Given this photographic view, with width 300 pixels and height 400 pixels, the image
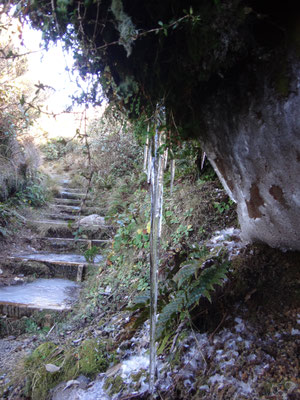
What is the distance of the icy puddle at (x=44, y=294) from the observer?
4.14m

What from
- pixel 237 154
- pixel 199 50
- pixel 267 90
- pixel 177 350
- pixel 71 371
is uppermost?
pixel 199 50

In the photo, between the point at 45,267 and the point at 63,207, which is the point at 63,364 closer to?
the point at 45,267

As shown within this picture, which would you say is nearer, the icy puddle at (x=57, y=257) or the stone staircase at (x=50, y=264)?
the stone staircase at (x=50, y=264)

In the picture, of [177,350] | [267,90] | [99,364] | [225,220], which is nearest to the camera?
[267,90]

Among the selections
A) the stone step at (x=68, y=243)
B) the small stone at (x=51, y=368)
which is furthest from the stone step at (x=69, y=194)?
the small stone at (x=51, y=368)

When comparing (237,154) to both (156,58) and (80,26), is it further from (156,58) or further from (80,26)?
(80,26)

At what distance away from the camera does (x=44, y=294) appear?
4547mm

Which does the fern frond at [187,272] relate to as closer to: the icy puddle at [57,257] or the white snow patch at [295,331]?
the white snow patch at [295,331]

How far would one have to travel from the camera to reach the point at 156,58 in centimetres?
165

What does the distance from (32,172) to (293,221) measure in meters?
7.84

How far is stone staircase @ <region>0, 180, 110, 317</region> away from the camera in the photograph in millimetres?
4137

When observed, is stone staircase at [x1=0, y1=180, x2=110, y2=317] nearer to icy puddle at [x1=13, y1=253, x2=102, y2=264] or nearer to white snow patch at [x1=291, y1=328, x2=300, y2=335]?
icy puddle at [x1=13, y1=253, x2=102, y2=264]

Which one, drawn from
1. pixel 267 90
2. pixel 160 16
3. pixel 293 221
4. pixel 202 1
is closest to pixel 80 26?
pixel 160 16

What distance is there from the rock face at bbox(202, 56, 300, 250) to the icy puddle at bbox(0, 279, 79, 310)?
317 centimetres
